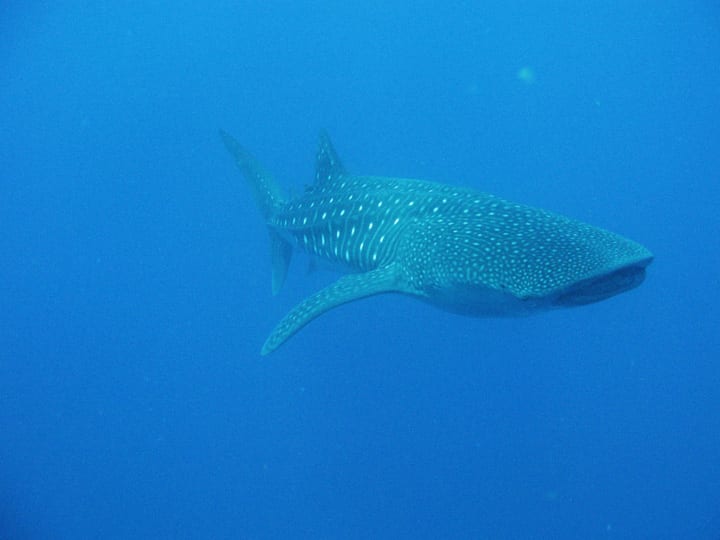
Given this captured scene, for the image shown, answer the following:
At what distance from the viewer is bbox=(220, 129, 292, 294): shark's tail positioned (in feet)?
25.3

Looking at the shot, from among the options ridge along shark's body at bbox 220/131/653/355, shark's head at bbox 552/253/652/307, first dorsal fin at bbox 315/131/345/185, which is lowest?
shark's head at bbox 552/253/652/307

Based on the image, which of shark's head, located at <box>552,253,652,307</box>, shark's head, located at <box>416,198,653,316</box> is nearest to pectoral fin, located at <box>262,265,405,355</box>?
shark's head, located at <box>416,198,653,316</box>

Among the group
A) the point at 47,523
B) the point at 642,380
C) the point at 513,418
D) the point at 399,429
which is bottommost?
the point at 47,523

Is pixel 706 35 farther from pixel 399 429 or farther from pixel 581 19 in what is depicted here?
pixel 399 429

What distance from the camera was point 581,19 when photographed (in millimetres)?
26172

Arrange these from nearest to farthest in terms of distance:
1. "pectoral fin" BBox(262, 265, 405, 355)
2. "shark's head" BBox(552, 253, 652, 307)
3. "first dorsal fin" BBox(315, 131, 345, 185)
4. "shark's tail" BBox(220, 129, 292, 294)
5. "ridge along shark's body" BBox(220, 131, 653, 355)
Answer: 1. "shark's head" BBox(552, 253, 652, 307)
2. "ridge along shark's body" BBox(220, 131, 653, 355)
3. "pectoral fin" BBox(262, 265, 405, 355)
4. "first dorsal fin" BBox(315, 131, 345, 185)
5. "shark's tail" BBox(220, 129, 292, 294)

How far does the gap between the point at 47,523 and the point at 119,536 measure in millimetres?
2144

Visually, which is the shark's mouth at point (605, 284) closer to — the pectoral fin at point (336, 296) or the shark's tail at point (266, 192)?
the pectoral fin at point (336, 296)

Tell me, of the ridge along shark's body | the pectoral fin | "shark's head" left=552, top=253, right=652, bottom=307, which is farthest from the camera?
the pectoral fin

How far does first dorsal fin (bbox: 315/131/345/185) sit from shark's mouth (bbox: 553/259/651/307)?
13.4ft

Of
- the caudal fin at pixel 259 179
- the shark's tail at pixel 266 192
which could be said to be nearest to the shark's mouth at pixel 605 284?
the shark's tail at pixel 266 192

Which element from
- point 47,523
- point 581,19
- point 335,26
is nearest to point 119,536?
point 47,523

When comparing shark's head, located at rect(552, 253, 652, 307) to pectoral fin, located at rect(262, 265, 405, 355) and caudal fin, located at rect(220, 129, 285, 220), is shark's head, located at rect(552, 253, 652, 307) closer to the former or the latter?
pectoral fin, located at rect(262, 265, 405, 355)

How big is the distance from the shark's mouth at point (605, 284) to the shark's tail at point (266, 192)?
4999 mm
